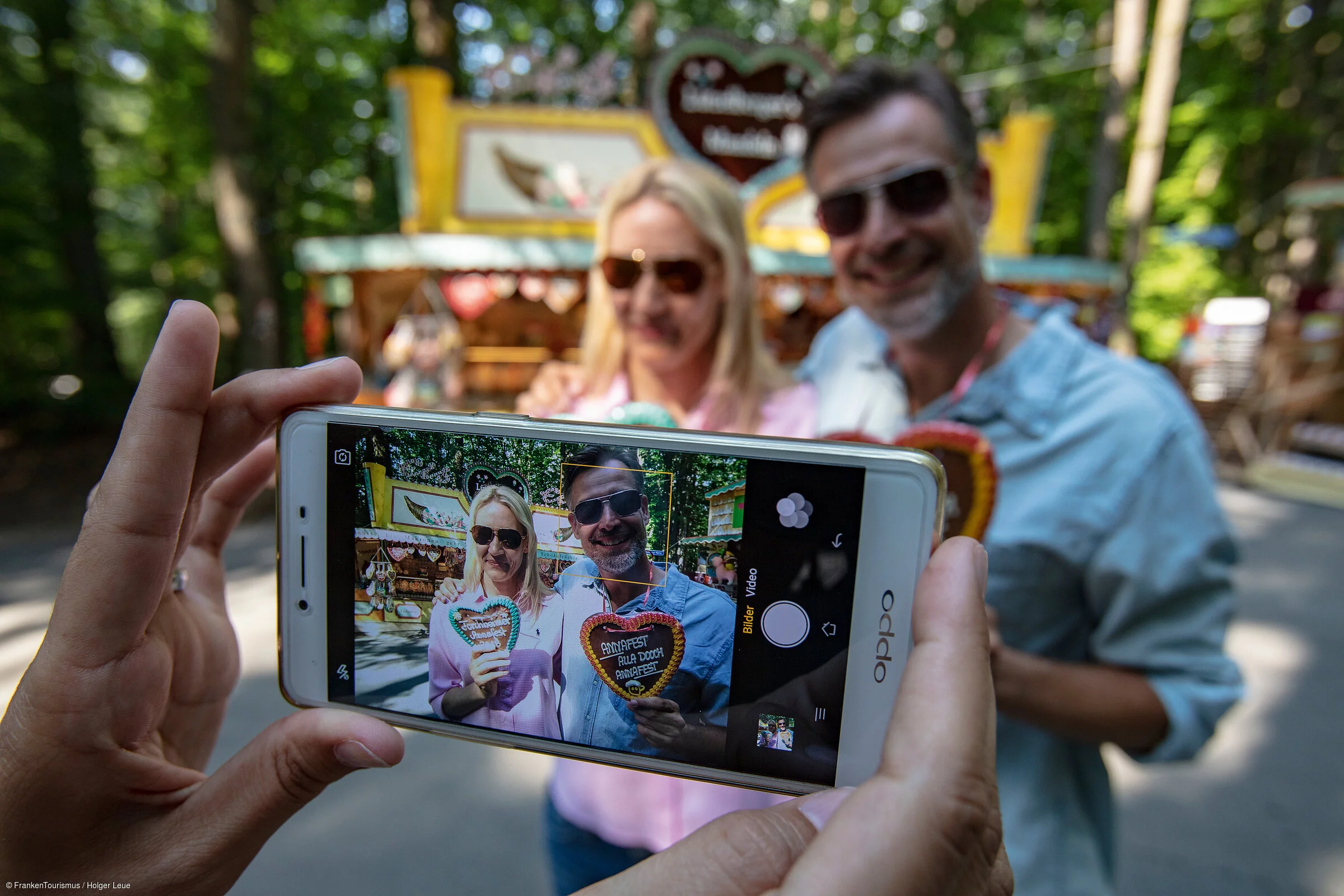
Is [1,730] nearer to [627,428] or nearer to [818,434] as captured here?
[627,428]

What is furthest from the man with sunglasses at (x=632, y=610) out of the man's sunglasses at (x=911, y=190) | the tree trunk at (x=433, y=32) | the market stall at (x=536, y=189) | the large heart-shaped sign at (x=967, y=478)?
the tree trunk at (x=433, y=32)

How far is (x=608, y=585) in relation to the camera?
114 cm

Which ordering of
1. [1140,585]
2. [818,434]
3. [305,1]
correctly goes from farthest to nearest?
1. [305,1]
2. [818,434]
3. [1140,585]

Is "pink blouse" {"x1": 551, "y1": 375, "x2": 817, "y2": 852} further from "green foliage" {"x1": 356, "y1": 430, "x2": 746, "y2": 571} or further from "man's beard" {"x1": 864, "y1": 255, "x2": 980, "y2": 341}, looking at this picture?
"green foliage" {"x1": 356, "y1": 430, "x2": 746, "y2": 571}

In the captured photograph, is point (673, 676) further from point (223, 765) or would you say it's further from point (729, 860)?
point (223, 765)

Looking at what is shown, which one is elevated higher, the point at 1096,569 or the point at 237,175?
the point at 237,175

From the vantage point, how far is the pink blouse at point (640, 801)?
1518 mm

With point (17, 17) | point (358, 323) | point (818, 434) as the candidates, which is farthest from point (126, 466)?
point (17, 17)

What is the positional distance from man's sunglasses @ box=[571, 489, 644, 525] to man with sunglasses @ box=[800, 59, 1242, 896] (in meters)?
0.69

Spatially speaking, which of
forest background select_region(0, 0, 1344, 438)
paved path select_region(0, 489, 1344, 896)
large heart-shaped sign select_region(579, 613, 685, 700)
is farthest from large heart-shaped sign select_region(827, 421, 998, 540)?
forest background select_region(0, 0, 1344, 438)

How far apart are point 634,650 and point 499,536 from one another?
29cm

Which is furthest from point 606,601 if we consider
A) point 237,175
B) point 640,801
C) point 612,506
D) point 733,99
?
point 237,175

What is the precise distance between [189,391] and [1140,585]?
5.57ft

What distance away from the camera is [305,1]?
16094mm
